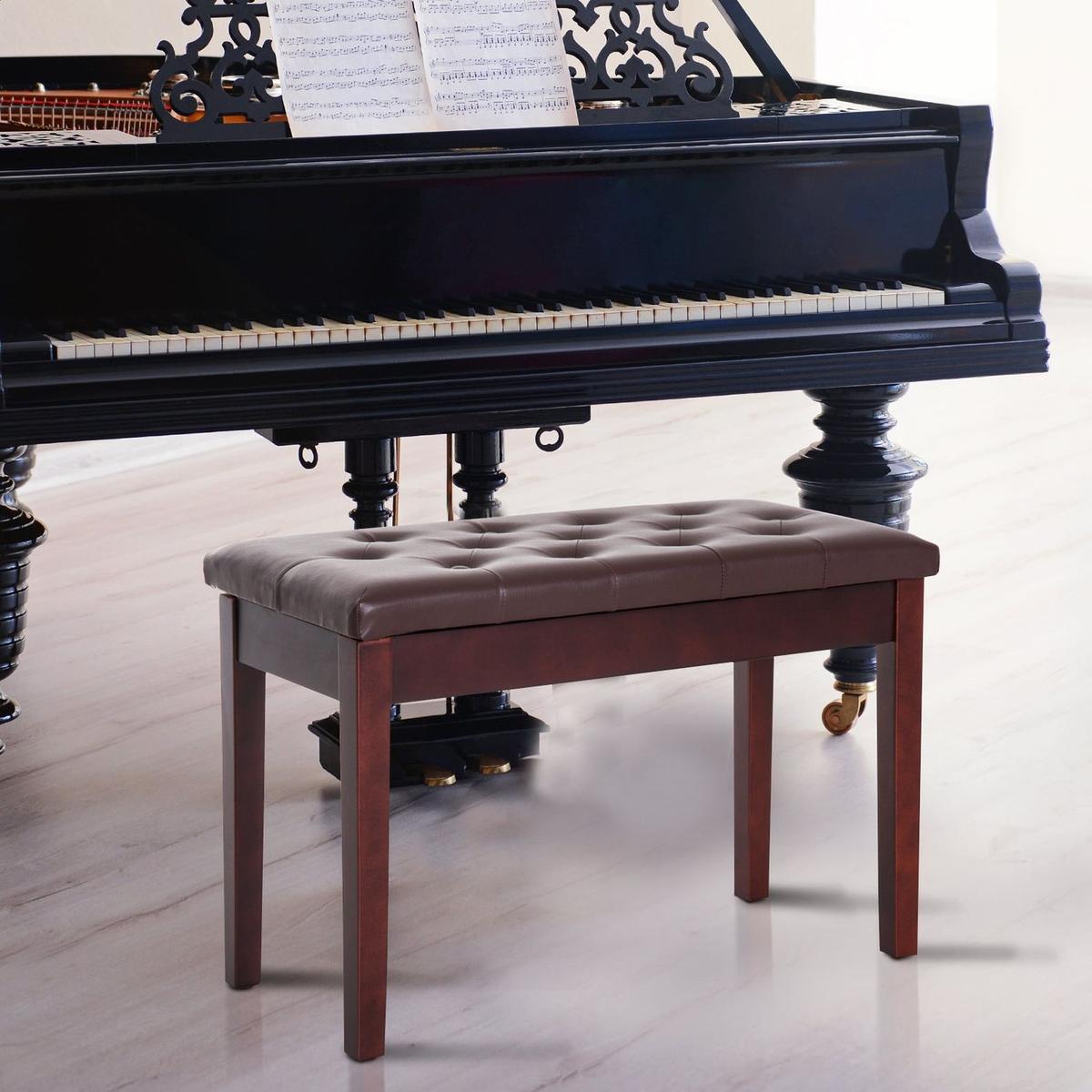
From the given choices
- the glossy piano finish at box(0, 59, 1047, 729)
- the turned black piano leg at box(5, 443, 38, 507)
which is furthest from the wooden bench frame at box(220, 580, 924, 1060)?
the turned black piano leg at box(5, 443, 38, 507)

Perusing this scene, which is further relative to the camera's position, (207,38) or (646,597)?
(207,38)

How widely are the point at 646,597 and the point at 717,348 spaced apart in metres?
0.72

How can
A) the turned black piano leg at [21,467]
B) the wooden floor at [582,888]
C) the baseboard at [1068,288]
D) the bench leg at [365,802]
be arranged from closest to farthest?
the bench leg at [365,802], the wooden floor at [582,888], the turned black piano leg at [21,467], the baseboard at [1068,288]

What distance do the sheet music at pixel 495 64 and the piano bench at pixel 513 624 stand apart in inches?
29.9

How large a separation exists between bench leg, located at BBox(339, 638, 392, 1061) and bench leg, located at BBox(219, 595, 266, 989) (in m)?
0.25

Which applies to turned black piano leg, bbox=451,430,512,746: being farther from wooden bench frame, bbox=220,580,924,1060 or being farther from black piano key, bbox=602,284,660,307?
wooden bench frame, bbox=220,580,924,1060

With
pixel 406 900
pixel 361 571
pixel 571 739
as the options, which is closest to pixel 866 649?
pixel 571 739

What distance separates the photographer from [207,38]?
2594 millimetres

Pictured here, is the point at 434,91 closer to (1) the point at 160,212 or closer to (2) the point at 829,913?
(1) the point at 160,212

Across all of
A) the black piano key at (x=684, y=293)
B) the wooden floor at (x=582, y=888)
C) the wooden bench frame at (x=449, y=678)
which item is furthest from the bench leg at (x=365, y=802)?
the black piano key at (x=684, y=293)

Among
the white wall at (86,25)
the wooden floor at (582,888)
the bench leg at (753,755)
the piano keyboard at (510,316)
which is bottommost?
the wooden floor at (582,888)

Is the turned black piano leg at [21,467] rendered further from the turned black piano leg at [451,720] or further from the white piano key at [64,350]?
the white piano key at [64,350]

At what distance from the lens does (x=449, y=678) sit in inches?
79.4

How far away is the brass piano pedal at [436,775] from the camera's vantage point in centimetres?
294
